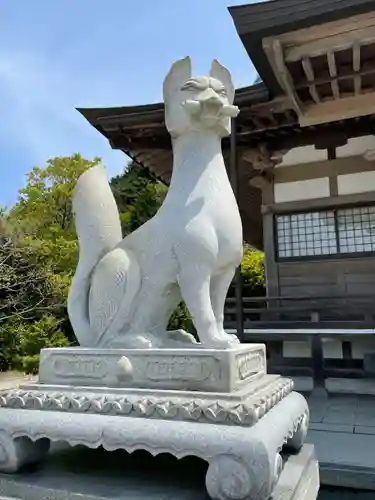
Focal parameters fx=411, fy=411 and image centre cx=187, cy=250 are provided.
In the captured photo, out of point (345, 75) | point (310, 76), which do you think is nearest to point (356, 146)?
point (345, 75)

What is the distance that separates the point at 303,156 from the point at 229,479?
6337mm

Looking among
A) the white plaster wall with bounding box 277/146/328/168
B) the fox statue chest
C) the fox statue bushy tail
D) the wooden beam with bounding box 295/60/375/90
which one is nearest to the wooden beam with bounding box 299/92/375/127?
the wooden beam with bounding box 295/60/375/90

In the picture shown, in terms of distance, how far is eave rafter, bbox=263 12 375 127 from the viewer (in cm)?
442

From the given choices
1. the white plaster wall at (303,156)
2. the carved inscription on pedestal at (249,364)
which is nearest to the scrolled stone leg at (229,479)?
the carved inscription on pedestal at (249,364)

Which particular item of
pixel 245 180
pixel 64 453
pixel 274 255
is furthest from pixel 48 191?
pixel 64 453

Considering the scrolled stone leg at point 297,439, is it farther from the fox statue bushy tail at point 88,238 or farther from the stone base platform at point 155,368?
the fox statue bushy tail at point 88,238

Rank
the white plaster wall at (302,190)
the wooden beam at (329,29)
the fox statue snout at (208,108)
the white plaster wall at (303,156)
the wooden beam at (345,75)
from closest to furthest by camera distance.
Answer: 1. the fox statue snout at (208,108)
2. the wooden beam at (329,29)
3. the wooden beam at (345,75)
4. the white plaster wall at (302,190)
5. the white plaster wall at (303,156)

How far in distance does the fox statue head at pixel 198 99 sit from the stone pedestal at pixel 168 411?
1.20 m

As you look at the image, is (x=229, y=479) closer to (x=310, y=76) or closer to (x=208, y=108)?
(x=208, y=108)

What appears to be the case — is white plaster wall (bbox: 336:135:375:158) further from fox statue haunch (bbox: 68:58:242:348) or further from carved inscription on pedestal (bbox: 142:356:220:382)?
carved inscription on pedestal (bbox: 142:356:220:382)

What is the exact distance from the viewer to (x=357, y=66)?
4.89 m

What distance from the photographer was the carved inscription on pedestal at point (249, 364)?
6.25 feet

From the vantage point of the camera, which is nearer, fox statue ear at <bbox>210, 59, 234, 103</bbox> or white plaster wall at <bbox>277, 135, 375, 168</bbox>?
fox statue ear at <bbox>210, 59, 234, 103</bbox>

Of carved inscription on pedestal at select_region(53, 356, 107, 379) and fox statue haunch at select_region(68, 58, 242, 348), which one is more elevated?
fox statue haunch at select_region(68, 58, 242, 348)
